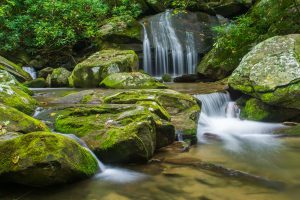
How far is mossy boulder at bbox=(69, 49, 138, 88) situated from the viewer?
11.6 meters

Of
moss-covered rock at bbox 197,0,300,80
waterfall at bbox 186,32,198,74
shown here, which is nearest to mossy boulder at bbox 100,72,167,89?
moss-covered rock at bbox 197,0,300,80

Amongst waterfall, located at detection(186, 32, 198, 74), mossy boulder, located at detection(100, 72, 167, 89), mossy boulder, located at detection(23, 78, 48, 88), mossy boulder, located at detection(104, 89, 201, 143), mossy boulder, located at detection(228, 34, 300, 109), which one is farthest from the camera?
waterfall, located at detection(186, 32, 198, 74)

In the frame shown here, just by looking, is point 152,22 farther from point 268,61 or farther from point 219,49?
point 268,61

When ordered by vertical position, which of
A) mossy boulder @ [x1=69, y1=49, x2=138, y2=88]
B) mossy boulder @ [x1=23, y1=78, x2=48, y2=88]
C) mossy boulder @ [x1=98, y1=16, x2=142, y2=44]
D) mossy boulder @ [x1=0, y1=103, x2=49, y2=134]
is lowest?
mossy boulder @ [x1=0, y1=103, x2=49, y2=134]

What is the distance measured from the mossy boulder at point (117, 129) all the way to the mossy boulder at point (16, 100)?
2.87ft

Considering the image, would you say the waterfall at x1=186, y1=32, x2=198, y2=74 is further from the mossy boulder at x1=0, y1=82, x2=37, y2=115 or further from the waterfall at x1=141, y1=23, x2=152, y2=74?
the mossy boulder at x1=0, y1=82, x2=37, y2=115

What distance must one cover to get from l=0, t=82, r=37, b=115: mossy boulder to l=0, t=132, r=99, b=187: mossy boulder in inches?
100

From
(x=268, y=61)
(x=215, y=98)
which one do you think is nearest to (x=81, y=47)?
(x=215, y=98)

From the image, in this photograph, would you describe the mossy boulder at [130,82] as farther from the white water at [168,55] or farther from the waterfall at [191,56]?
the waterfall at [191,56]

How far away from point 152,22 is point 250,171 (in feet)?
41.3

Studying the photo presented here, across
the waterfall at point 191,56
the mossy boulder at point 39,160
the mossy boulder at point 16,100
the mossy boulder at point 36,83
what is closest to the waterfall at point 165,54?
the waterfall at point 191,56

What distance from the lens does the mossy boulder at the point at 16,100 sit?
667 centimetres

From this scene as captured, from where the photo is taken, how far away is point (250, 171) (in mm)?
4883

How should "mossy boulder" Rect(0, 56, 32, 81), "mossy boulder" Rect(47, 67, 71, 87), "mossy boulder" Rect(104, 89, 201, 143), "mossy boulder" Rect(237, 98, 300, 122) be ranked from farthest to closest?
"mossy boulder" Rect(47, 67, 71, 87) → "mossy boulder" Rect(0, 56, 32, 81) → "mossy boulder" Rect(237, 98, 300, 122) → "mossy boulder" Rect(104, 89, 201, 143)
